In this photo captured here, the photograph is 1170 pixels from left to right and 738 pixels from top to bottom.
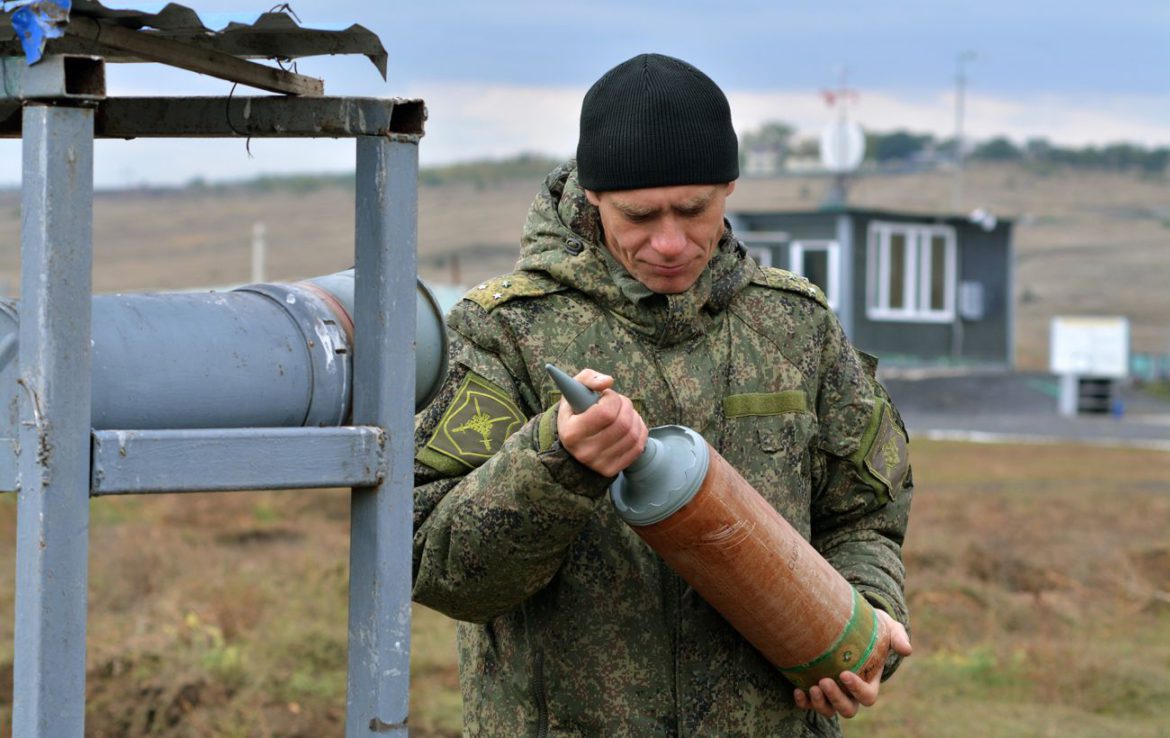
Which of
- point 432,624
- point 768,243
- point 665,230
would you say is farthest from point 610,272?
point 768,243

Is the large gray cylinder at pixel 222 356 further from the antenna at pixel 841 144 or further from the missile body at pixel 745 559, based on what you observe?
the antenna at pixel 841 144

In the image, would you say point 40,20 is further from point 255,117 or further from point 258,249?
point 258,249

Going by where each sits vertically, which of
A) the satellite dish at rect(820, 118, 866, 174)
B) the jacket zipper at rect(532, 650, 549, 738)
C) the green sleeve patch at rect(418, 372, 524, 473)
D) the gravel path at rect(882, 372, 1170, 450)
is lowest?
the gravel path at rect(882, 372, 1170, 450)

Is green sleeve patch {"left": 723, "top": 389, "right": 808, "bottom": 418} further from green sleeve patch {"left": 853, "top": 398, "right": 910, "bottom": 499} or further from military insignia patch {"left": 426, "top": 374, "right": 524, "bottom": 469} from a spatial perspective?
military insignia patch {"left": 426, "top": 374, "right": 524, "bottom": 469}

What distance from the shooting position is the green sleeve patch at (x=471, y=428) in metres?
2.40

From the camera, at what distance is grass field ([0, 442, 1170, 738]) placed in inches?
228

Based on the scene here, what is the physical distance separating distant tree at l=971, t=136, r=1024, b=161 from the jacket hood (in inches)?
3593

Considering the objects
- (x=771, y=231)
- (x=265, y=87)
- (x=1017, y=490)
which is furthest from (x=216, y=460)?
(x=771, y=231)

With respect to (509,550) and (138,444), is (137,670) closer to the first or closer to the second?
(509,550)

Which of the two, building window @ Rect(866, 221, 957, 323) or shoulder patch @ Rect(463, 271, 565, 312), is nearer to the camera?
shoulder patch @ Rect(463, 271, 565, 312)

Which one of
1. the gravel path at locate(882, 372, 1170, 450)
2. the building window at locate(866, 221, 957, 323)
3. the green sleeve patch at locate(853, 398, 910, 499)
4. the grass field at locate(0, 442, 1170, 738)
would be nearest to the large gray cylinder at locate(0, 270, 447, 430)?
the green sleeve patch at locate(853, 398, 910, 499)

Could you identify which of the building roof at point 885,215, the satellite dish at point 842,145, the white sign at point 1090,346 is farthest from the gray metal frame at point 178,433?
the satellite dish at point 842,145

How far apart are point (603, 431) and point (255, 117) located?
57 cm

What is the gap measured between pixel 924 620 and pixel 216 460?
618cm
